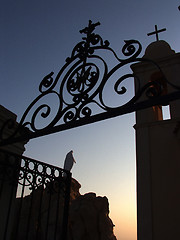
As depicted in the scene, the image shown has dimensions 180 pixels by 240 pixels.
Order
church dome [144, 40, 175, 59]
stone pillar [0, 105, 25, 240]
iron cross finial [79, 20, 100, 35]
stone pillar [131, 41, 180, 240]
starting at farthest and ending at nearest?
1. church dome [144, 40, 175, 59]
2. stone pillar [131, 41, 180, 240]
3. iron cross finial [79, 20, 100, 35]
4. stone pillar [0, 105, 25, 240]

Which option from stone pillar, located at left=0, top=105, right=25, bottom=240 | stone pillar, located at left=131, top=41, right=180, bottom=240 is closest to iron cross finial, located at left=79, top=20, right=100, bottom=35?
stone pillar, located at left=0, top=105, right=25, bottom=240

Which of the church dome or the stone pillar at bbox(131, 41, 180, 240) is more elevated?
the church dome

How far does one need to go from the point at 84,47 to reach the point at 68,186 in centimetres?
204

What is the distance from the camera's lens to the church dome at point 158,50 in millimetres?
9578

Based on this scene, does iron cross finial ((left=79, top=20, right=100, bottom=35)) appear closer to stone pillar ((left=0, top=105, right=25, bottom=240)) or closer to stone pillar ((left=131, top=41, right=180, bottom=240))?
stone pillar ((left=0, top=105, right=25, bottom=240))

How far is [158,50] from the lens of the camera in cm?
980

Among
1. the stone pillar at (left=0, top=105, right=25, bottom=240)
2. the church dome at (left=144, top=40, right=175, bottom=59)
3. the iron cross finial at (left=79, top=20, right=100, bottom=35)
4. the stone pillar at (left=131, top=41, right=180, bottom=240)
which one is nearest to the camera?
the stone pillar at (left=0, top=105, right=25, bottom=240)

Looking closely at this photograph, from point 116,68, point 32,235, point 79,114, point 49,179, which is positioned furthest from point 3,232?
point 32,235

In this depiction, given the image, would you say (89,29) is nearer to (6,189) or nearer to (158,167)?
(6,189)

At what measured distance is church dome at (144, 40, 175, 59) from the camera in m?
9.58

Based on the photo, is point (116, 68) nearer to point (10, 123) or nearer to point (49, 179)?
point (10, 123)

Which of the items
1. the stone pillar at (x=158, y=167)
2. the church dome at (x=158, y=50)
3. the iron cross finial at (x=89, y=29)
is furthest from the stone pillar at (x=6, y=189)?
the church dome at (x=158, y=50)

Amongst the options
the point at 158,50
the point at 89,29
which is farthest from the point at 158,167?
the point at 89,29

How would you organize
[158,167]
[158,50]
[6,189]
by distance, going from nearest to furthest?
1. [6,189]
2. [158,167]
3. [158,50]
